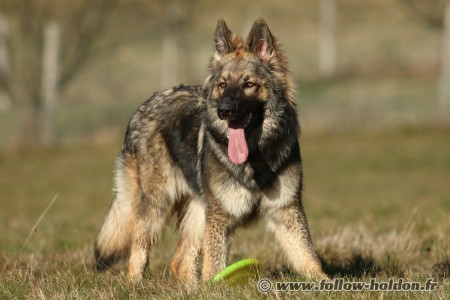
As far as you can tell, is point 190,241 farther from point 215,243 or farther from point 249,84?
point 249,84

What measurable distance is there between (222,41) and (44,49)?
745 inches

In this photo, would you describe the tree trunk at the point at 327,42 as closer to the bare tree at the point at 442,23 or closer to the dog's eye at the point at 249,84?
the bare tree at the point at 442,23

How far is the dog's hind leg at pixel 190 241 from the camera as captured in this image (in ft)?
23.4

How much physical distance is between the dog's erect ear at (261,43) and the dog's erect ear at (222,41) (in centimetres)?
18

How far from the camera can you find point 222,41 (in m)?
6.40

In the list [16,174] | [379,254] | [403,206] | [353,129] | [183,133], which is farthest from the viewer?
[353,129]

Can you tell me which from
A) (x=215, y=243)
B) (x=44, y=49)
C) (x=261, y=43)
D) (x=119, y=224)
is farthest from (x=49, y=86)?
(x=215, y=243)

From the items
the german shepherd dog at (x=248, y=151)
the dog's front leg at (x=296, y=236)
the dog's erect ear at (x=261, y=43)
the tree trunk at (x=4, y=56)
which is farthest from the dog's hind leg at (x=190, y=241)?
the tree trunk at (x=4, y=56)

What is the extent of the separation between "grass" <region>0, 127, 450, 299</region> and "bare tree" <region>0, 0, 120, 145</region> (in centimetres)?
145

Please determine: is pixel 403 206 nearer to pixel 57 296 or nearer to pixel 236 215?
pixel 236 215

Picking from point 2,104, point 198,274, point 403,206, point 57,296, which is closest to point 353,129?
point 403,206

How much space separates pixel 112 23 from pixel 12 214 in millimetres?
14580

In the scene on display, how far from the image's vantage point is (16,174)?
20406 mm

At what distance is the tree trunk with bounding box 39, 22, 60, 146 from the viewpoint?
23516 millimetres
